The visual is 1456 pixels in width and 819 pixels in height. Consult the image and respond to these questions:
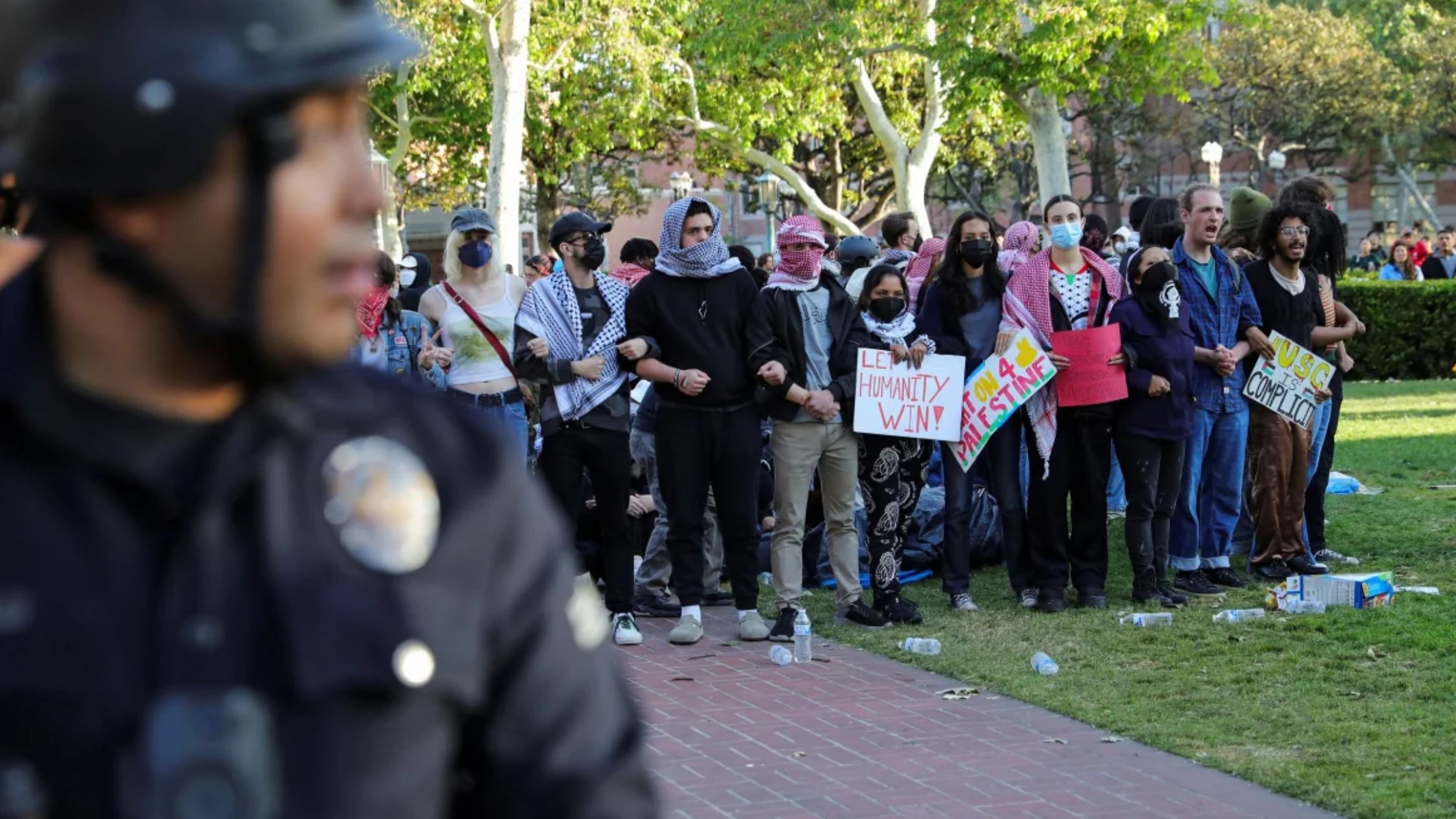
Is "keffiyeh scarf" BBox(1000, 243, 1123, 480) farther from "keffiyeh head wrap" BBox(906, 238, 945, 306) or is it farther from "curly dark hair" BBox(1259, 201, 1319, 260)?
"curly dark hair" BBox(1259, 201, 1319, 260)

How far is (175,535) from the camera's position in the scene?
58.5 inches

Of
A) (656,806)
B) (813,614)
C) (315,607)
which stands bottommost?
(813,614)

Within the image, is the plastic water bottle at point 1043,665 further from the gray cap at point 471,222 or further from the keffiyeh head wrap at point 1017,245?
the gray cap at point 471,222

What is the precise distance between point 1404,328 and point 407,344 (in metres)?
20.1

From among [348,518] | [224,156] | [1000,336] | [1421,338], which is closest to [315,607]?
[348,518]

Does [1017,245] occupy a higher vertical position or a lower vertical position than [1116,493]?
higher

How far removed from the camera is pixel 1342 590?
9.53m

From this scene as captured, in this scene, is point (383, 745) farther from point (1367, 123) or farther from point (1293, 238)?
point (1367, 123)

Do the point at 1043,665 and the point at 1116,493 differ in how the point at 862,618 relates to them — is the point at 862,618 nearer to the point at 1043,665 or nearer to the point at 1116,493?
the point at 1043,665

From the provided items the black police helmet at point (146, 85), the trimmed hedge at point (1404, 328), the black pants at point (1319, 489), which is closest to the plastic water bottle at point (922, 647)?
the black pants at point (1319, 489)

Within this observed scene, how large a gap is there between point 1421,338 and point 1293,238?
17.3 meters

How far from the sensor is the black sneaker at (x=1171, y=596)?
32.2ft

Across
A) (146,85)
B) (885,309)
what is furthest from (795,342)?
(146,85)

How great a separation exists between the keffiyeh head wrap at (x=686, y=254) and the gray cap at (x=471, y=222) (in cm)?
119
